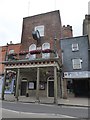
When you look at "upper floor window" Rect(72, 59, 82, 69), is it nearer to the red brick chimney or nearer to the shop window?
the red brick chimney

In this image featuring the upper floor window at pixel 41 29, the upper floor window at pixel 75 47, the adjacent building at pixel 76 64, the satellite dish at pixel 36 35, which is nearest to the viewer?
the adjacent building at pixel 76 64

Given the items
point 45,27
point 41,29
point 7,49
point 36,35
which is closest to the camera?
point 36,35

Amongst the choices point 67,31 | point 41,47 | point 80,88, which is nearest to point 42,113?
point 80,88

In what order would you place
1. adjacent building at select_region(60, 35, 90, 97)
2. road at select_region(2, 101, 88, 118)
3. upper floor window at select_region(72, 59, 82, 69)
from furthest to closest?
1. upper floor window at select_region(72, 59, 82, 69)
2. adjacent building at select_region(60, 35, 90, 97)
3. road at select_region(2, 101, 88, 118)

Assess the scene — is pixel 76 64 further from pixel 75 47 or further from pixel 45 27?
pixel 45 27

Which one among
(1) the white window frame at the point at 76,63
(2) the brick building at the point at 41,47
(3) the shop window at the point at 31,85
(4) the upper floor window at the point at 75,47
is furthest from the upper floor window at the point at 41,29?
(3) the shop window at the point at 31,85

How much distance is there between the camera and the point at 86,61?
20016 millimetres

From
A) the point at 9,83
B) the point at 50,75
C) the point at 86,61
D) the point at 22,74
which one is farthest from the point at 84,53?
the point at 9,83

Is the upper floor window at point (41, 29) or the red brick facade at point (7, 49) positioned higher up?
the upper floor window at point (41, 29)

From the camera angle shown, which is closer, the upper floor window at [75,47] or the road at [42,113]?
the road at [42,113]

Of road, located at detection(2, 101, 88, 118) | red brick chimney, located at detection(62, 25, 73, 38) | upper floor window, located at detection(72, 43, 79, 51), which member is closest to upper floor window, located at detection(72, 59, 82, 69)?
upper floor window, located at detection(72, 43, 79, 51)

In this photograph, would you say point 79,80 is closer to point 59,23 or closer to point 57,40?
Result: point 57,40

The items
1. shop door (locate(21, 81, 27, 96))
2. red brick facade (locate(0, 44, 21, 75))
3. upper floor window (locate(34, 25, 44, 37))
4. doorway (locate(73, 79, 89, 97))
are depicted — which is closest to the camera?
doorway (locate(73, 79, 89, 97))

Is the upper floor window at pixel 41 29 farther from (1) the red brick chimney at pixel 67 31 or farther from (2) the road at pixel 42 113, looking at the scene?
(2) the road at pixel 42 113
